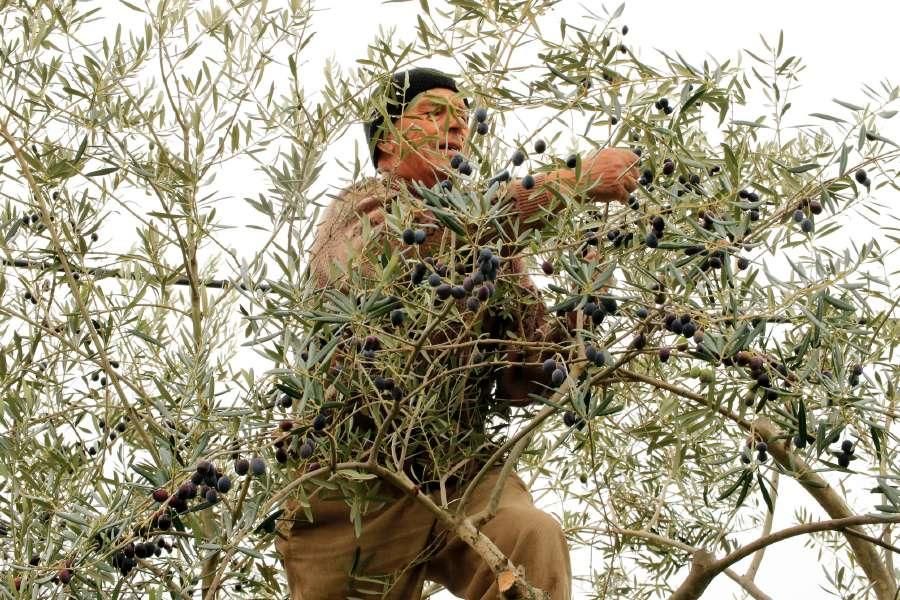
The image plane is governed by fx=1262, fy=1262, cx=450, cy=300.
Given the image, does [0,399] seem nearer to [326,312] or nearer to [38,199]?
[38,199]

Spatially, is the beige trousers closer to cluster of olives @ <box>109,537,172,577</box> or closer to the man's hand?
cluster of olives @ <box>109,537,172,577</box>

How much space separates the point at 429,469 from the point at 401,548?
251 mm

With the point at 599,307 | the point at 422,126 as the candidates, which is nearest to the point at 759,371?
the point at 599,307

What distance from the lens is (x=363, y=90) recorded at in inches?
122

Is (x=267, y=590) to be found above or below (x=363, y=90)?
below

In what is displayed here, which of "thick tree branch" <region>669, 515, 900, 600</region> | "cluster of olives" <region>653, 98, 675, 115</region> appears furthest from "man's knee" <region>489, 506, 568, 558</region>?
"cluster of olives" <region>653, 98, 675, 115</region>

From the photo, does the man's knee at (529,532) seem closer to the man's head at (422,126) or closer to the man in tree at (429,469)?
the man in tree at (429,469)

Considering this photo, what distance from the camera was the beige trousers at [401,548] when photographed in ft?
10.5

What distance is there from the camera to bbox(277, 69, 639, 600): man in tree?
9.76 feet

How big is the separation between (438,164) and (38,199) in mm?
976

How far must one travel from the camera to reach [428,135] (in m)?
3.09

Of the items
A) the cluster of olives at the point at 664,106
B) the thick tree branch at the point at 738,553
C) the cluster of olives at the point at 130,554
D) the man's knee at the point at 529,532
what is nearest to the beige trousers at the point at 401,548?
the man's knee at the point at 529,532

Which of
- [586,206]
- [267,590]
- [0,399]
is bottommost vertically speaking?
[267,590]

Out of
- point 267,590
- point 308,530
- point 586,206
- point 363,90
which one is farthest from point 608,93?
point 267,590
